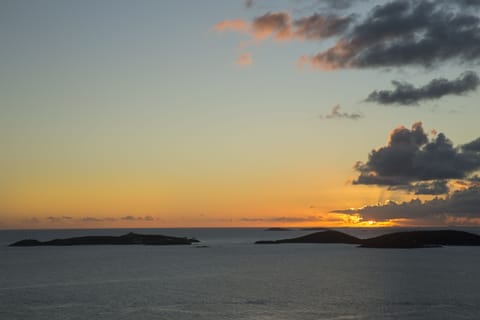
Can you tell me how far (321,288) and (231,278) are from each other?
68.4 feet

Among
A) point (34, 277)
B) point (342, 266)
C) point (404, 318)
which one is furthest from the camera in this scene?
point (342, 266)

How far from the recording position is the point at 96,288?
262ft

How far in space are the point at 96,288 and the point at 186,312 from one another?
84.9 feet

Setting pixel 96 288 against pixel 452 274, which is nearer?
pixel 96 288

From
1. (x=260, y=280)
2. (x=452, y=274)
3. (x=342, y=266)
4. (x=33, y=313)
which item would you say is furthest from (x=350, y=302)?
(x=342, y=266)

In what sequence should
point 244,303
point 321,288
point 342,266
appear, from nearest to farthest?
point 244,303
point 321,288
point 342,266

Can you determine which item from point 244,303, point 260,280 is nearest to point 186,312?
point 244,303

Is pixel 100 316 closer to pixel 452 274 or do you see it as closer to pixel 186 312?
pixel 186 312

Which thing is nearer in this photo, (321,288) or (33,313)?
(33,313)

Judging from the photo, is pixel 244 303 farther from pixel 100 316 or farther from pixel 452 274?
pixel 452 274

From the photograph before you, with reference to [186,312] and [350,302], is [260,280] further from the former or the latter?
[186,312]

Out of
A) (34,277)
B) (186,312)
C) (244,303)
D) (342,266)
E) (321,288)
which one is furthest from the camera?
(342,266)

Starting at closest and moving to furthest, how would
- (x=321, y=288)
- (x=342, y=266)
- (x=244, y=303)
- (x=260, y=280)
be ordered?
1. (x=244, y=303)
2. (x=321, y=288)
3. (x=260, y=280)
4. (x=342, y=266)

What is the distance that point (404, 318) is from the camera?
5553cm
